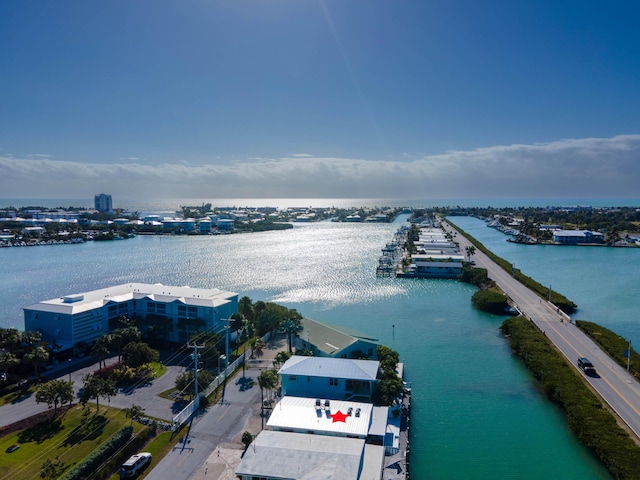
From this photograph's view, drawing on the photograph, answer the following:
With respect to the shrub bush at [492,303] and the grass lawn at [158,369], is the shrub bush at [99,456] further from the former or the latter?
the shrub bush at [492,303]

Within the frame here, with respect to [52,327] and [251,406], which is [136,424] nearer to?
[251,406]

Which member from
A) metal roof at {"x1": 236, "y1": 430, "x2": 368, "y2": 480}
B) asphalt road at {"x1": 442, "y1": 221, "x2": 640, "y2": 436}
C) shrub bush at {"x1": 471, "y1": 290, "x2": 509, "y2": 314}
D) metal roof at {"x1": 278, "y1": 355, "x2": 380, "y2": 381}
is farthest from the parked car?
metal roof at {"x1": 236, "y1": 430, "x2": 368, "y2": 480}

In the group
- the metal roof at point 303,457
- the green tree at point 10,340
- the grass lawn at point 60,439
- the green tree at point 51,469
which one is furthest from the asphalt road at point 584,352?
the green tree at point 10,340

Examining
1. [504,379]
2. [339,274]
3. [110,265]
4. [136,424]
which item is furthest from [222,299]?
[110,265]

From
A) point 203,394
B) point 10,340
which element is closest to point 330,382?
point 203,394

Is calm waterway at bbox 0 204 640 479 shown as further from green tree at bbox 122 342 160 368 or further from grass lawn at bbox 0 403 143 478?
green tree at bbox 122 342 160 368
